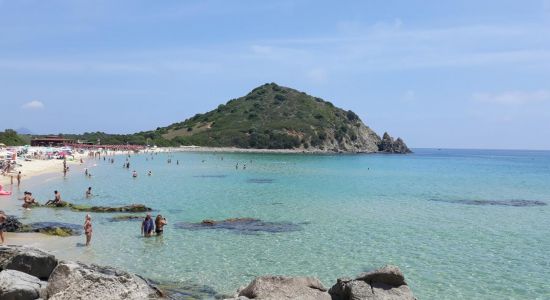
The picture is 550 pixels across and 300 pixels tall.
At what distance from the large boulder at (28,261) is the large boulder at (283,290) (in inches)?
240

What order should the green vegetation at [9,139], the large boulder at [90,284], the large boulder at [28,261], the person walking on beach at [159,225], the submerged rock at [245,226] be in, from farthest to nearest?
the green vegetation at [9,139], the submerged rock at [245,226], the person walking on beach at [159,225], the large boulder at [28,261], the large boulder at [90,284]

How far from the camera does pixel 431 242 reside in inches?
1036

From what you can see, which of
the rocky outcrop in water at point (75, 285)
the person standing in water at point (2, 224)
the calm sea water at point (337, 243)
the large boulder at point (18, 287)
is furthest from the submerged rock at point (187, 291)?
the person standing in water at point (2, 224)

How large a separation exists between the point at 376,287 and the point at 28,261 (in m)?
10.1

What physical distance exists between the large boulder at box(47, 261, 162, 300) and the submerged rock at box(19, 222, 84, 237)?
14011 mm

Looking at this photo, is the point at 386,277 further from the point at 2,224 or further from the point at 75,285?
the point at 2,224

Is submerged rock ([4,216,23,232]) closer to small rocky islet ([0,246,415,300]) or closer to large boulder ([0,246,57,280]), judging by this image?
large boulder ([0,246,57,280])

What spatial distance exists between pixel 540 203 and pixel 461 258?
2959 cm

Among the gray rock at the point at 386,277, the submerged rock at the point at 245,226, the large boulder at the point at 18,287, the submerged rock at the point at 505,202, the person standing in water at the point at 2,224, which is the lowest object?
the submerged rock at the point at 245,226

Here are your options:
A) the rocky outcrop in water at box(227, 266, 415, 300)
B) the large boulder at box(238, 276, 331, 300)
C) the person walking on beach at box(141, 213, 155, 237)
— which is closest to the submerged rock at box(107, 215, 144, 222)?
the person walking on beach at box(141, 213, 155, 237)

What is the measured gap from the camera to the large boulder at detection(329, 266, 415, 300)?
12.8 metres

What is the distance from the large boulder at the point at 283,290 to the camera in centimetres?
1250

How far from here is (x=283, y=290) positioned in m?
12.7

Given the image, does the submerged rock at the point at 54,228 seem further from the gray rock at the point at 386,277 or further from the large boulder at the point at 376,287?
the gray rock at the point at 386,277
